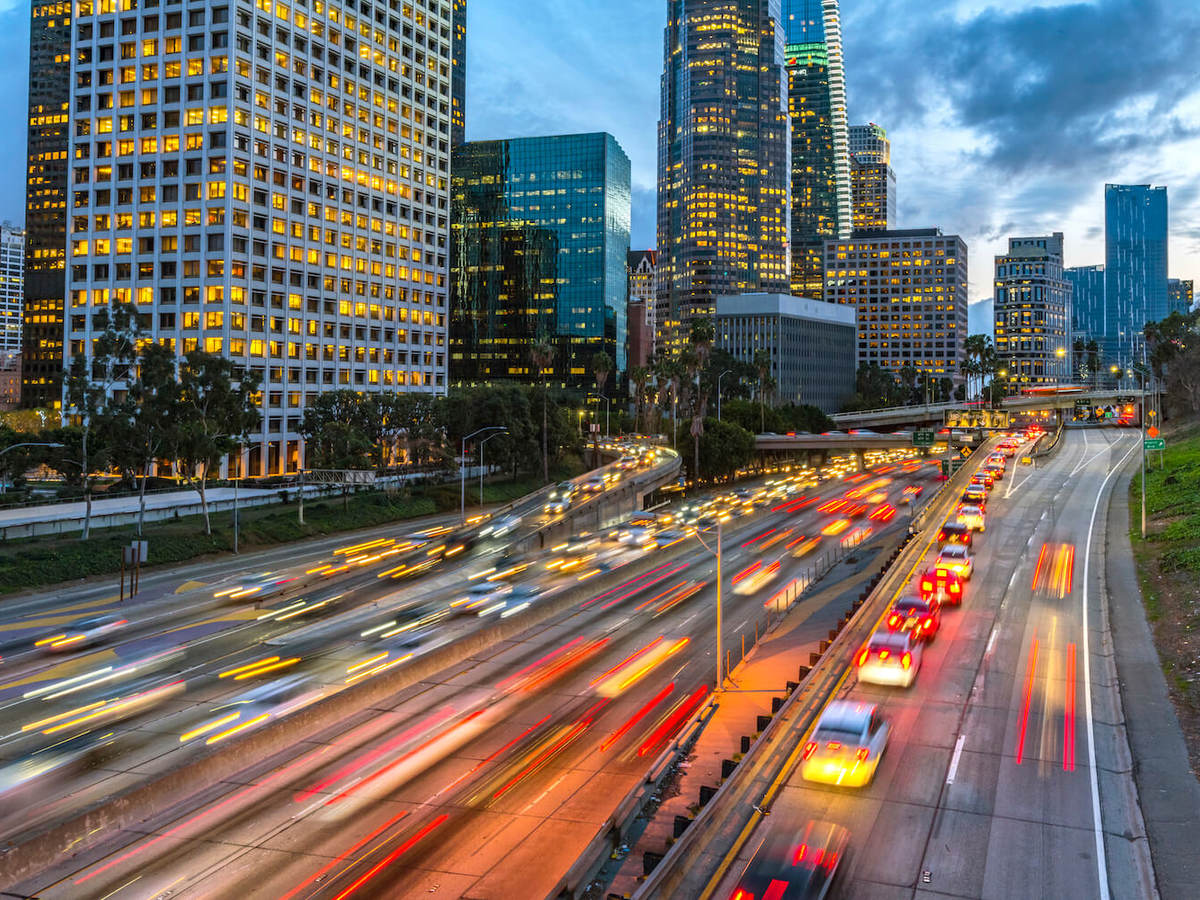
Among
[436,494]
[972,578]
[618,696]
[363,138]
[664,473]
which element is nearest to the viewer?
[618,696]

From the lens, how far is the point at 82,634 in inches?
1645

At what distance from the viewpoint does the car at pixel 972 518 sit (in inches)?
2702

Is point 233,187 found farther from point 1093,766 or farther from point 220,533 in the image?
point 1093,766

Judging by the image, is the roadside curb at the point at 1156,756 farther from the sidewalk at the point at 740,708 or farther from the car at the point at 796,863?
the sidewalk at the point at 740,708

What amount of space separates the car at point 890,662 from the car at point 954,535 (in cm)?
3044

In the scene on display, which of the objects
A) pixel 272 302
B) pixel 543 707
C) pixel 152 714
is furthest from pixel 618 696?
pixel 272 302

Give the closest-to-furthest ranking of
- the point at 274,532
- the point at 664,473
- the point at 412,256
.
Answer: the point at 274,532 → the point at 664,473 → the point at 412,256

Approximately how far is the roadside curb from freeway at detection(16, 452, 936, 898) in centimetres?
1298

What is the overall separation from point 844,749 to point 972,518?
51.3 meters

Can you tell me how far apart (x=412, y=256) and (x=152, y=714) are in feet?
393

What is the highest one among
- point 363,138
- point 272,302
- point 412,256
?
point 363,138

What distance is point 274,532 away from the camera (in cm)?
7331

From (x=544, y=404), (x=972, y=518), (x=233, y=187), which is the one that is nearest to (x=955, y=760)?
(x=972, y=518)

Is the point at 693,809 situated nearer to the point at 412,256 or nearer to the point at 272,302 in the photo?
the point at 272,302
